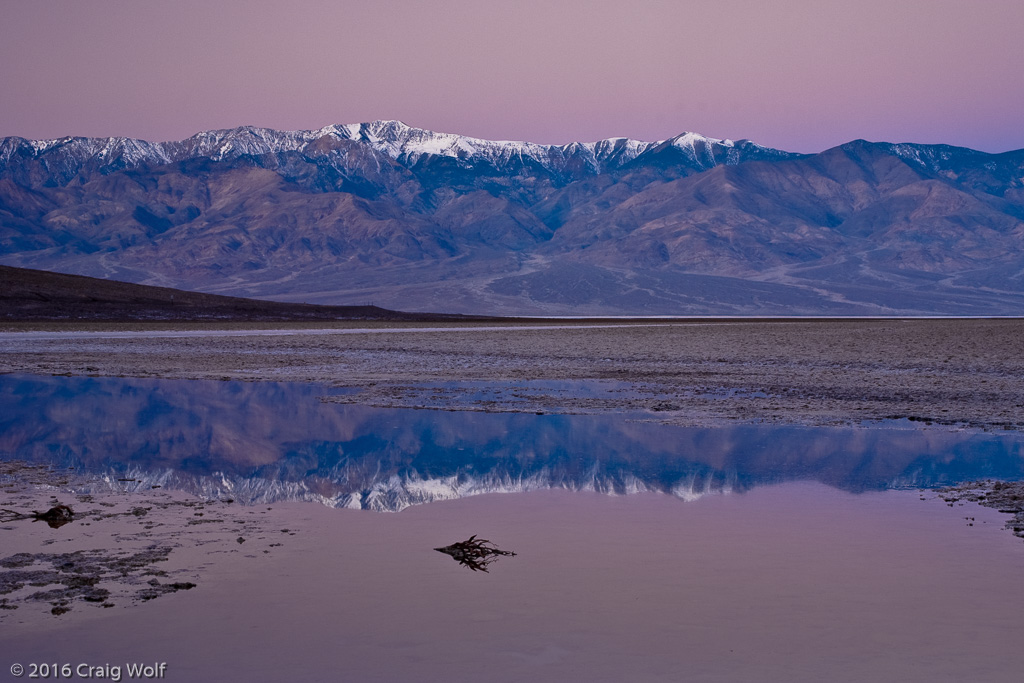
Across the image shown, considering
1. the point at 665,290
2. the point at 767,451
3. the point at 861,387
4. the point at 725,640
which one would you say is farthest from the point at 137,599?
the point at 665,290

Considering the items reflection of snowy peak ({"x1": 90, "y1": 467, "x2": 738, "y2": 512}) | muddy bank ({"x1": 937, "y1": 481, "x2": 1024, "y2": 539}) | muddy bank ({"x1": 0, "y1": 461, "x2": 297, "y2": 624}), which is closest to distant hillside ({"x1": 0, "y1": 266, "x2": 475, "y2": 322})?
reflection of snowy peak ({"x1": 90, "y1": 467, "x2": 738, "y2": 512})

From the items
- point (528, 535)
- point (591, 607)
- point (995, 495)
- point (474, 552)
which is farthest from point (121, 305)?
point (591, 607)

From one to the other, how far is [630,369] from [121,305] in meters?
59.3

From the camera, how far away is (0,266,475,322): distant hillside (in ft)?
247

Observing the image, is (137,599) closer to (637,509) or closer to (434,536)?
(434,536)

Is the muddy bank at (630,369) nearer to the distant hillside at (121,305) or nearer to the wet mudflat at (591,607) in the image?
the wet mudflat at (591,607)

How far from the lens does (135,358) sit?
36469mm

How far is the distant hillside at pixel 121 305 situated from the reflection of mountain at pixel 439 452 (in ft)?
188

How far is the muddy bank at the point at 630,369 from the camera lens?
22.0 metres

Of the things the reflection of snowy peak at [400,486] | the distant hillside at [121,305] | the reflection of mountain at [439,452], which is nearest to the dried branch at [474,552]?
the reflection of snowy peak at [400,486]

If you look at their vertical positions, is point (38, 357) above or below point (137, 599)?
below

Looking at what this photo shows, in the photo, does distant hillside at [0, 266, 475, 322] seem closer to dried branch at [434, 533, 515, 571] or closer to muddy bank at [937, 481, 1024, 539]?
dried branch at [434, 533, 515, 571]

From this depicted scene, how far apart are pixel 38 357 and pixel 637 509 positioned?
3100 cm

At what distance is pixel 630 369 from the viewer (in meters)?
33.2
